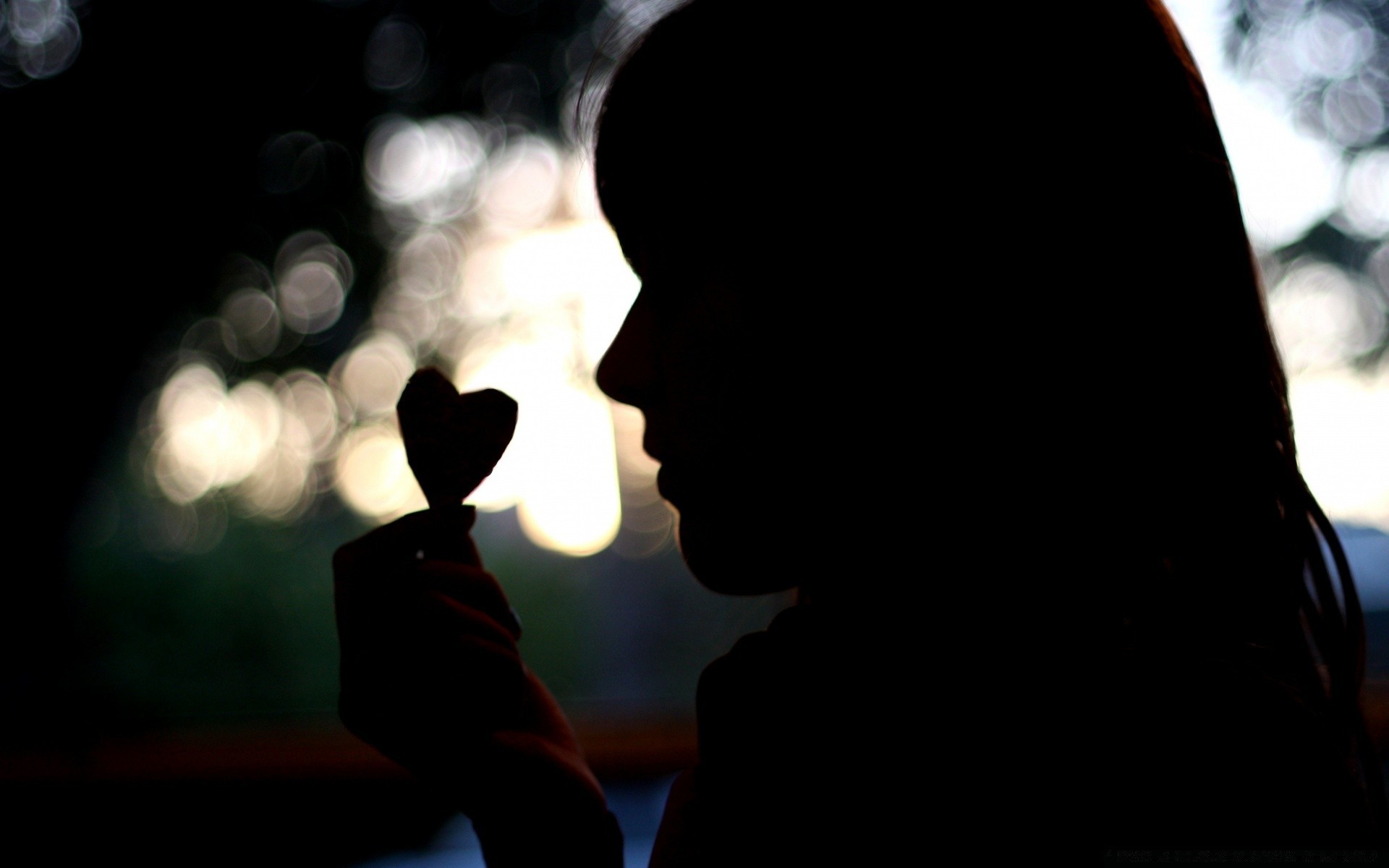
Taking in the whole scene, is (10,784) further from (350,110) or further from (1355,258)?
(1355,258)

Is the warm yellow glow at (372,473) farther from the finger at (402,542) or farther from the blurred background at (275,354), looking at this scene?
the finger at (402,542)

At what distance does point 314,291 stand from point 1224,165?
2.37 meters

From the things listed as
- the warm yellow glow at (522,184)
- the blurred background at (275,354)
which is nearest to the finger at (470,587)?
the blurred background at (275,354)

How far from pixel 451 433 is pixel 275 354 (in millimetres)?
1882

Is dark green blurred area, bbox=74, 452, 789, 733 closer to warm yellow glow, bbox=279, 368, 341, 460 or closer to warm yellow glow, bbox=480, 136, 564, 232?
warm yellow glow, bbox=279, 368, 341, 460

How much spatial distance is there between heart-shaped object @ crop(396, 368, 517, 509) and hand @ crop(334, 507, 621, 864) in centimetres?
3

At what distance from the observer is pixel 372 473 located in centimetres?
193

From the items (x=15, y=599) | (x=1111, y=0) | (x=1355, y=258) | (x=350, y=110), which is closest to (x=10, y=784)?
(x=15, y=599)

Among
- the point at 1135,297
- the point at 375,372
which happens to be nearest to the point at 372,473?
the point at 375,372

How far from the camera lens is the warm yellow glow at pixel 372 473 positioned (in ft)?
5.96

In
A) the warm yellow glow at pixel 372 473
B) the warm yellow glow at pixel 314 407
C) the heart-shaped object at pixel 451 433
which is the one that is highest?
the warm yellow glow at pixel 314 407

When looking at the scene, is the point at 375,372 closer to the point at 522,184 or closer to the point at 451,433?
the point at 522,184

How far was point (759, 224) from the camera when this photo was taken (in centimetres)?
67

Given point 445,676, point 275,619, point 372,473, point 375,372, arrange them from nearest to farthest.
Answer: point 445,676 < point 372,473 < point 375,372 < point 275,619
